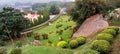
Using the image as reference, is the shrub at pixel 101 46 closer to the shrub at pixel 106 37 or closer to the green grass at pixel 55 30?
the shrub at pixel 106 37

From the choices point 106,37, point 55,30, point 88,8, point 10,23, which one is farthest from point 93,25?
point 10,23

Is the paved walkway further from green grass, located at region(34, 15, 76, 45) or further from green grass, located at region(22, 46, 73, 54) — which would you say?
green grass, located at region(22, 46, 73, 54)

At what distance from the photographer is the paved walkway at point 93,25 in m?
20.6

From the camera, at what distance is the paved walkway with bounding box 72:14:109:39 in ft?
67.6

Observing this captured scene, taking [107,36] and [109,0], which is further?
[109,0]

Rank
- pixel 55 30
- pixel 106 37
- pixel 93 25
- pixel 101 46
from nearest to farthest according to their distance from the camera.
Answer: pixel 101 46
pixel 106 37
pixel 93 25
pixel 55 30

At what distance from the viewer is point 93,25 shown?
21.8 metres

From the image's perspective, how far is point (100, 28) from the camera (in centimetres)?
2017

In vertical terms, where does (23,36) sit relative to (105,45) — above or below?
below

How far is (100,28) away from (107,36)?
17.2 ft

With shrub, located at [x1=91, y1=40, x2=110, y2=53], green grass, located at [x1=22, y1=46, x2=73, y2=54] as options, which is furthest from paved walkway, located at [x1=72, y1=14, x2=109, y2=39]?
shrub, located at [x1=91, y1=40, x2=110, y2=53]

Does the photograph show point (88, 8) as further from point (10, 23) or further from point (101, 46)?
point (101, 46)

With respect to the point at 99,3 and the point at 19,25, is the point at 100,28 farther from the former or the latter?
the point at 19,25

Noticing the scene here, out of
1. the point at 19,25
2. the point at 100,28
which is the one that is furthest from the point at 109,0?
the point at 19,25
